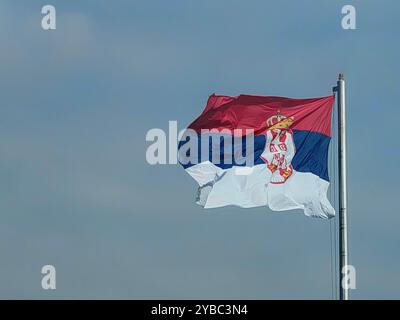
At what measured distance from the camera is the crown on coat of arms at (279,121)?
46156 mm

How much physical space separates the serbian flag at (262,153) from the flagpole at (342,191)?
1.62 meters

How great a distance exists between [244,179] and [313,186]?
2397mm

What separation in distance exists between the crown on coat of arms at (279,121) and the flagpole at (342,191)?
244 cm

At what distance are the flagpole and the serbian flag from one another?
5.30 ft

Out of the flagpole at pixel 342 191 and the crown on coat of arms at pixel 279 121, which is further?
the crown on coat of arms at pixel 279 121

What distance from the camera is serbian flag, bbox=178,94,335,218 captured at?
45000 mm

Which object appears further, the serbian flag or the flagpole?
the serbian flag

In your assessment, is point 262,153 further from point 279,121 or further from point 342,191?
point 342,191

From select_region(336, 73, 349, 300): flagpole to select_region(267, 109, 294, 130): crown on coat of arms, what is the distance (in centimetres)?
244

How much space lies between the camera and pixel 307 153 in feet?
150

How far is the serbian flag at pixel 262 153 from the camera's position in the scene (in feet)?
148

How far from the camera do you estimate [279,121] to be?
151 ft

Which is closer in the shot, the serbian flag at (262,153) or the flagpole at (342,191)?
the flagpole at (342,191)
